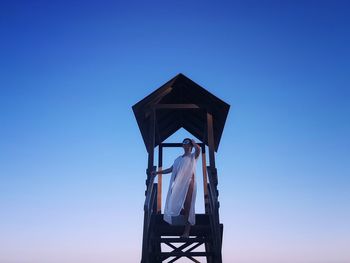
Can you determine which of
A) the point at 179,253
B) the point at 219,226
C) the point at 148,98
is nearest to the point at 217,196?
the point at 219,226

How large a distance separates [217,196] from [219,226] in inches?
23.8

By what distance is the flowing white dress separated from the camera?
7.13 meters

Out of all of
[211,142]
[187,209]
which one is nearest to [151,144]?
[211,142]

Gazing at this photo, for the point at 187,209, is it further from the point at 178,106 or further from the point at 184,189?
the point at 178,106

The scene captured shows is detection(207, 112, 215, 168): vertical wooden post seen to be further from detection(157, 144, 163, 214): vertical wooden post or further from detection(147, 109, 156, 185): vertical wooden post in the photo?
detection(157, 144, 163, 214): vertical wooden post

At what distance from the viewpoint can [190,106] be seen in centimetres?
834

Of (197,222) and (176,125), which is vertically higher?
(176,125)

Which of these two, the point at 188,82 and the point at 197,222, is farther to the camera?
the point at 188,82

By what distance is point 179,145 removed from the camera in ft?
33.3

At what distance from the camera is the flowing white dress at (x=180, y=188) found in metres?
7.13

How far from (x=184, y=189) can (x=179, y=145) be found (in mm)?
3001

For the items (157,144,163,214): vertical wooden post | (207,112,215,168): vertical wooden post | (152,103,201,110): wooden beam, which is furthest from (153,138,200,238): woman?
(157,144,163,214): vertical wooden post

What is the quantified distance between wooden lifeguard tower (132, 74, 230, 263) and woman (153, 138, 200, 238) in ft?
1.18

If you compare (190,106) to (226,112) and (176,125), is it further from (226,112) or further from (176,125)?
(176,125)
